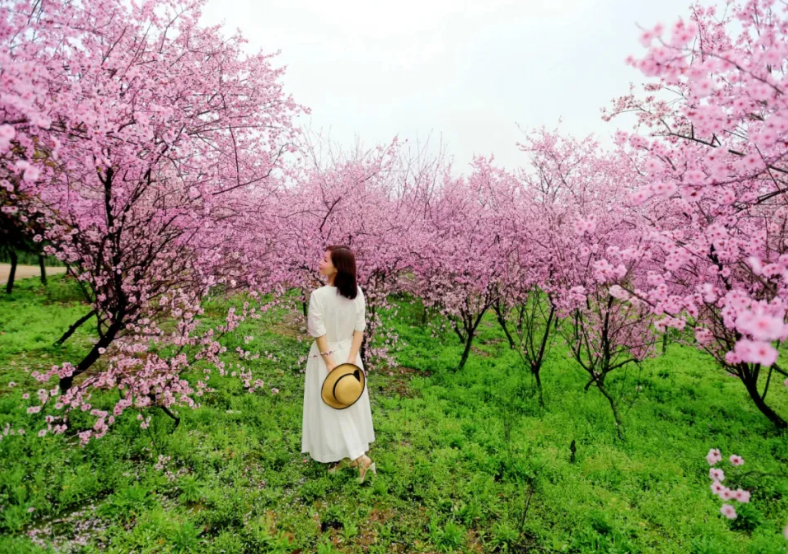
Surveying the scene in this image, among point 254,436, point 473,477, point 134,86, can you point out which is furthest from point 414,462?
point 134,86

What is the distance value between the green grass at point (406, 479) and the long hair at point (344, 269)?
2.12 meters

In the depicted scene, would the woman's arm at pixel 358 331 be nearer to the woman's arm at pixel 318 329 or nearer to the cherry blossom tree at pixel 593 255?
the woman's arm at pixel 318 329

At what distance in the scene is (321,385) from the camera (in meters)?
4.16

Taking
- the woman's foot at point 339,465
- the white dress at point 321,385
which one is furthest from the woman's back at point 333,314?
the woman's foot at point 339,465

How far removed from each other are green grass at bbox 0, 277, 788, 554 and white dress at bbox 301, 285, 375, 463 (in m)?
0.40

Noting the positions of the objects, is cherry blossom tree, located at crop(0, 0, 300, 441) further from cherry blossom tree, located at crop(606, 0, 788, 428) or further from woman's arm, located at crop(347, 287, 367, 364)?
cherry blossom tree, located at crop(606, 0, 788, 428)

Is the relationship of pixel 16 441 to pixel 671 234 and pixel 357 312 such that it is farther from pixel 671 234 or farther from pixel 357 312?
pixel 671 234

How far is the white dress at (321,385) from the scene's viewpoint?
414cm

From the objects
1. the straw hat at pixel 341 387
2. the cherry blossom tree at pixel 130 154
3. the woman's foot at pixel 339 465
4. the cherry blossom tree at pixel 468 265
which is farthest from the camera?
the cherry blossom tree at pixel 468 265

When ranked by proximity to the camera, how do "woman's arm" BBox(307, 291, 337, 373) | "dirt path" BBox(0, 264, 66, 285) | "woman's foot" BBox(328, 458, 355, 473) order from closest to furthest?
1. "woman's arm" BBox(307, 291, 337, 373)
2. "woman's foot" BBox(328, 458, 355, 473)
3. "dirt path" BBox(0, 264, 66, 285)

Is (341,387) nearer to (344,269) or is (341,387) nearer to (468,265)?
(344,269)

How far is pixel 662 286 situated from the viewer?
3312 millimetres

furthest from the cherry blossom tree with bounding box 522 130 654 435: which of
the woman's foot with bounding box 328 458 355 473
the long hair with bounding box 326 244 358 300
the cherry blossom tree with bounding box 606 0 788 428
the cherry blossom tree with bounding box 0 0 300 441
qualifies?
the cherry blossom tree with bounding box 0 0 300 441

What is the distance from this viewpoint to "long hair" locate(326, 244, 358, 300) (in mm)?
4051
